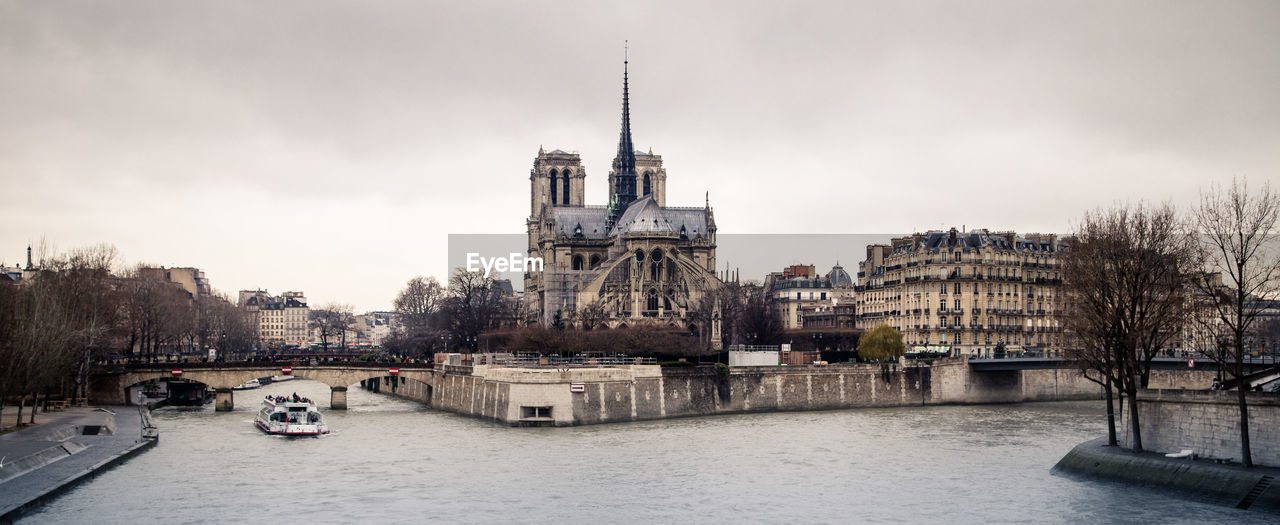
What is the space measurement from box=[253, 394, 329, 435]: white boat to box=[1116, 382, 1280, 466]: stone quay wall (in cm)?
3132

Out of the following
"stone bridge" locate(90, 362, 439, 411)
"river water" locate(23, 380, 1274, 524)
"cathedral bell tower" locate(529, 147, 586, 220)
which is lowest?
"river water" locate(23, 380, 1274, 524)

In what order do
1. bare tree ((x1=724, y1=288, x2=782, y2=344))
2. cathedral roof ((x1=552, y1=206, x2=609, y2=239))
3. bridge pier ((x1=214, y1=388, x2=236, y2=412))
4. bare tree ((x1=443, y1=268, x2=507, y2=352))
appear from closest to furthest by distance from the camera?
bridge pier ((x1=214, y1=388, x2=236, y2=412)) → bare tree ((x1=724, y1=288, x2=782, y2=344)) → bare tree ((x1=443, y1=268, x2=507, y2=352)) → cathedral roof ((x1=552, y1=206, x2=609, y2=239))

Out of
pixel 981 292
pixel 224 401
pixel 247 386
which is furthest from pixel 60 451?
pixel 247 386

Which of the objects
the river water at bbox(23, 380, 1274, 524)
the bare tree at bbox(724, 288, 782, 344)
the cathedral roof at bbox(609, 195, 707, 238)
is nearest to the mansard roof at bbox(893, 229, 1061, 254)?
the bare tree at bbox(724, 288, 782, 344)

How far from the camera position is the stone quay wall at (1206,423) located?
32.1 metres

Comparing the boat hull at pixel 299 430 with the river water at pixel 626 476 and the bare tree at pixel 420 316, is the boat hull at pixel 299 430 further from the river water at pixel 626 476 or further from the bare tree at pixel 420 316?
the bare tree at pixel 420 316

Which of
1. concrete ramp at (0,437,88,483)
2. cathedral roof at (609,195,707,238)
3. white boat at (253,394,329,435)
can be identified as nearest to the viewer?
concrete ramp at (0,437,88,483)

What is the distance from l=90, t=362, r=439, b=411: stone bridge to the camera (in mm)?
66438

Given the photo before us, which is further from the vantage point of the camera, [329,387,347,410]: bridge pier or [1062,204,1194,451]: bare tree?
[329,387,347,410]: bridge pier

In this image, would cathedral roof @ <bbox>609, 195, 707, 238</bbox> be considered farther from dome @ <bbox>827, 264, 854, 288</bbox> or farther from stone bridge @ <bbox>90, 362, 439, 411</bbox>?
→ stone bridge @ <bbox>90, 362, 439, 411</bbox>

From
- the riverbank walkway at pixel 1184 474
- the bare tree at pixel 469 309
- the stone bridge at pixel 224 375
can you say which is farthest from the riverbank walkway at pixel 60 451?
the bare tree at pixel 469 309

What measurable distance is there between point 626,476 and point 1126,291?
53.2 ft

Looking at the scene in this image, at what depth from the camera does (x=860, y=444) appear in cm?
4831

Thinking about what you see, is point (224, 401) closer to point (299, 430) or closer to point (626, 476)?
point (299, 430)
